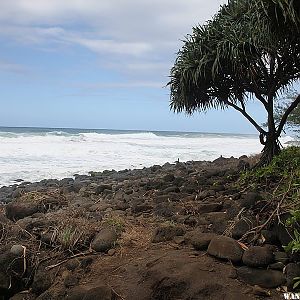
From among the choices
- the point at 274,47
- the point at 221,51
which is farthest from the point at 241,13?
the point at 274,47

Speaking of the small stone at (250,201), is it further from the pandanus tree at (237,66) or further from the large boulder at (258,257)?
the pandanus tree at (237,66)

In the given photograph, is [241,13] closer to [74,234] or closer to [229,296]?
[74,234]

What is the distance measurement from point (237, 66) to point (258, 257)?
465cm

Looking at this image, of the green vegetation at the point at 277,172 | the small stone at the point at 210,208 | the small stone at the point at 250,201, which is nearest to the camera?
the small stone at the point at 250,201

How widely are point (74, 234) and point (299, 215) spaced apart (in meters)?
2.28

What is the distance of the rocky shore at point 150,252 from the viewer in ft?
10.6

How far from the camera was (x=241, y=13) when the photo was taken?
7449mm

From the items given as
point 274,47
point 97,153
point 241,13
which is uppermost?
point 241,13

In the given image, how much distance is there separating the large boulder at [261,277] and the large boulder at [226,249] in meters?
0.14

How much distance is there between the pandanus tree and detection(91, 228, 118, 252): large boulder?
3.62 meters

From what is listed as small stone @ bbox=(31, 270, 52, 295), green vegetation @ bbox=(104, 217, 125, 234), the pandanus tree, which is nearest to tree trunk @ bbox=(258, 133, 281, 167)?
the pandanus tree

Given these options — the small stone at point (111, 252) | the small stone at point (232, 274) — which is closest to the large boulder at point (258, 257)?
the small stone at point (232, 274)

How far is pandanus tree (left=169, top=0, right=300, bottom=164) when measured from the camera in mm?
6879

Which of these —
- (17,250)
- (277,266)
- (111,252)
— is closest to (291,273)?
(277,266)
